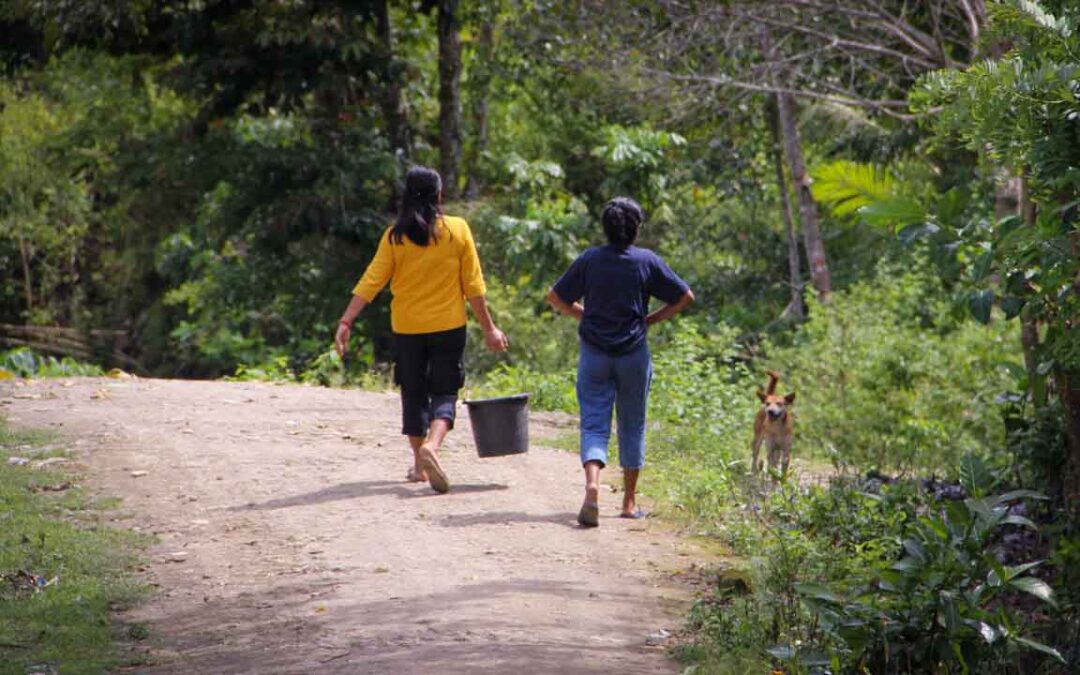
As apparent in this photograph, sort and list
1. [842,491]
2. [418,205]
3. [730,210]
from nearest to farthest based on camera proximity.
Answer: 1. [842,491]
2. [418,205]
3. [730,210]

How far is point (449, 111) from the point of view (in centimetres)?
A: 2012

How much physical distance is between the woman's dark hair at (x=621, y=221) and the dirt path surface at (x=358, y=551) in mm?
1680

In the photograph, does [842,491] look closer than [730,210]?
Yes

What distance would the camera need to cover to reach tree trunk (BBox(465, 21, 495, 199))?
21.0 meters

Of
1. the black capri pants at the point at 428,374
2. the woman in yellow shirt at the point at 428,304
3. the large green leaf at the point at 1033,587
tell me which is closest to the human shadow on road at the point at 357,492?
the woman in yellow shirt at the point at 428,304

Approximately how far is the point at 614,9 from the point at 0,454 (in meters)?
10.0

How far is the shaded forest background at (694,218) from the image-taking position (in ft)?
23.7

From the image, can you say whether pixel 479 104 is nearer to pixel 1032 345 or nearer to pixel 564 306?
pixel 564 306

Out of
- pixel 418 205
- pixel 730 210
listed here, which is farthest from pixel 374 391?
pixel 730 210

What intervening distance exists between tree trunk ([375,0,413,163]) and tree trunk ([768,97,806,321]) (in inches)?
241

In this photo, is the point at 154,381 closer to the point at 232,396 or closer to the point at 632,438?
the point at 232,396

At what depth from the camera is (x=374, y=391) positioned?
15562 millimetres

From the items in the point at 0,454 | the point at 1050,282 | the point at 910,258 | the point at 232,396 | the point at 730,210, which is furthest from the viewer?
the point at 730,210

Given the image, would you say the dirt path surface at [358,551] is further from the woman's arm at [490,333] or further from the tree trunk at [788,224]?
the tree trunk at [788,224]
